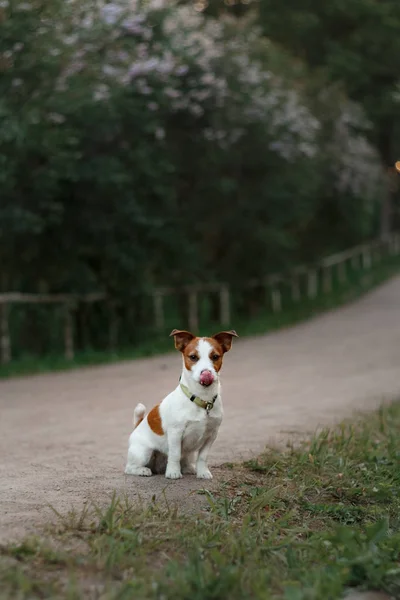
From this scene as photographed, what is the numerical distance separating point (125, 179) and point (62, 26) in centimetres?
269

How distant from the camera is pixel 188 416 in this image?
22.0 ft

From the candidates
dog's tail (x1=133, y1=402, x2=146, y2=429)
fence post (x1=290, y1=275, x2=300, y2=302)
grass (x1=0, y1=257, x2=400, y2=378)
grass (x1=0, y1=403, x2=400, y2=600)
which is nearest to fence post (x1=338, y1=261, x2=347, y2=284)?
grass (x1=0, y1=257, x2=400, y2=378)

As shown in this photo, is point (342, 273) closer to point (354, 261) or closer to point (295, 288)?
point (354, 261)

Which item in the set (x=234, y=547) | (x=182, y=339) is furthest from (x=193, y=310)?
(x=234, y=547)

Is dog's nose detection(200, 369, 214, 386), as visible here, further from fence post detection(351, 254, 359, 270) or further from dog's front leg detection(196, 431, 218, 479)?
fence post detection(351, 254, 359, 270)

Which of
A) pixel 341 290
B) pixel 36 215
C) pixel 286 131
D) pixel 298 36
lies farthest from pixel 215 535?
pixel 298 36

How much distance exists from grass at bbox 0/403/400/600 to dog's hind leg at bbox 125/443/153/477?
0.54m

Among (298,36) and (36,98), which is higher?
(298,36)

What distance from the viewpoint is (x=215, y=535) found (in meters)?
6.00

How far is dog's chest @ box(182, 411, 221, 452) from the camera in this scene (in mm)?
6723

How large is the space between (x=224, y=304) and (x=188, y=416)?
16361 millimetres

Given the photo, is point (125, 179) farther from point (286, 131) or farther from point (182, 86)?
point (286, 131)

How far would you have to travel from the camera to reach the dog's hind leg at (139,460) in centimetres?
715

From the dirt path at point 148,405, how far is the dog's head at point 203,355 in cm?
83
